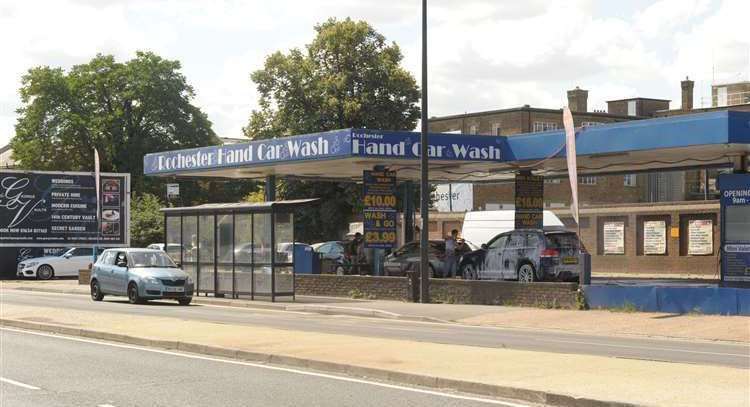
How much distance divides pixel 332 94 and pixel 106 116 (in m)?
22.0

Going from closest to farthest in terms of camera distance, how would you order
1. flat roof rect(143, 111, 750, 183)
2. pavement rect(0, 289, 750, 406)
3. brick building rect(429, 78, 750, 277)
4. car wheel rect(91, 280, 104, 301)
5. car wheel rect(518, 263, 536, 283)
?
1. pavement rect(0, 289, 750, 406)
2. flat roof rect(143, 111, 750, 183)
3. car wheel rect(518, 263, 536, 283)
4. car wheel rect(91, 280, 104, 301)
5. brick building rect(429, 78, 750, 277)

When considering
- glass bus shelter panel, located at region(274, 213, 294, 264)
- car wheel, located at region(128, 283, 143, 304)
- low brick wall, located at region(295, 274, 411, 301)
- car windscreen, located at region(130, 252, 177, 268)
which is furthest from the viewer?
car windscreen, located at region(130, 252, 177, 268)

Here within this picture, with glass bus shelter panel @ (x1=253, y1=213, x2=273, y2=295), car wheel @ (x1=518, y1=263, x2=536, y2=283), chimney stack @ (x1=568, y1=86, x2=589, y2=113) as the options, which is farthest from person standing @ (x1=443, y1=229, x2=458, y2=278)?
chimney stack @ (x1=568, y1=86, x2=589, y2=113)

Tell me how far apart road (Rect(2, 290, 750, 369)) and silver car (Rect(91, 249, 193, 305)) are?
44 centimetres

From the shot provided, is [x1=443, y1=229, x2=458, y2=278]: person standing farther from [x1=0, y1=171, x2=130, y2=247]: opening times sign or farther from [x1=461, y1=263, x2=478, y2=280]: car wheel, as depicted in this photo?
[x1=0, y1=171, x2=130, y2=247]: opening times sign

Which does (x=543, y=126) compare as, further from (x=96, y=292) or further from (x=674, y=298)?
(x=674, y=298)

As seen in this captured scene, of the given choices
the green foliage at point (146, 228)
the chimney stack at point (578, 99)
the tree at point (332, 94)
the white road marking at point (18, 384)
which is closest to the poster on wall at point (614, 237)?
the tree at point (332, 94)

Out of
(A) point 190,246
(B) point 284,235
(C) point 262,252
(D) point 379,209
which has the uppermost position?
(D) point 379,209

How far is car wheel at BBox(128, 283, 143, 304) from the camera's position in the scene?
29.7m

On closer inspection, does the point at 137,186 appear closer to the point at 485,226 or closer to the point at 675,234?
the point at 485,226

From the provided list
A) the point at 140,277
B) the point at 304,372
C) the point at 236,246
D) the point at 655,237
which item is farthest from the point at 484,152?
the point at 304,372

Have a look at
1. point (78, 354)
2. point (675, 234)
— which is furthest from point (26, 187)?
point (78, 354)

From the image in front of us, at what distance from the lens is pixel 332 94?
57.2m

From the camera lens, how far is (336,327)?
2141 centimetres
